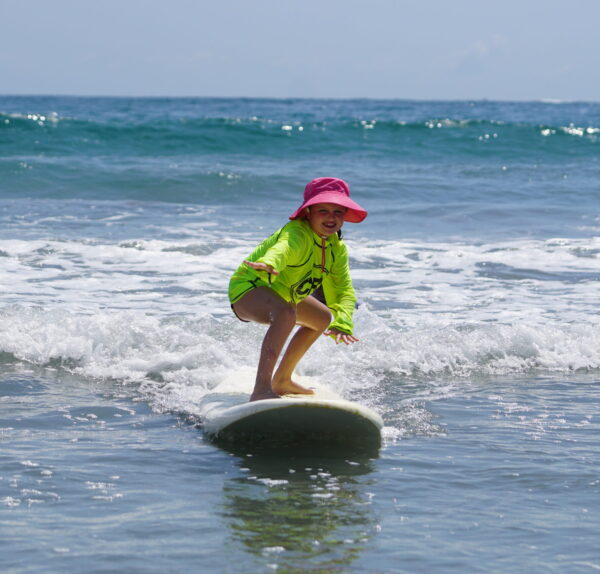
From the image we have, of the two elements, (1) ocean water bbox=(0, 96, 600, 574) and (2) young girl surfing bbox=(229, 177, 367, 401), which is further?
(2) young girl surfing bbox=(229, 177, 367, 401)

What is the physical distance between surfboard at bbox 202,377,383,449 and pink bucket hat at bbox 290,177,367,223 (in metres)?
0.97

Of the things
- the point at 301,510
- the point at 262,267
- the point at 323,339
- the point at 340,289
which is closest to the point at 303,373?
the point at 323,339

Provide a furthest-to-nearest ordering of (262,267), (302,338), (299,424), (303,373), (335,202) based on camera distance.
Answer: (303,373)
(302,338)
(335,202)
(299,424)
(262,267)

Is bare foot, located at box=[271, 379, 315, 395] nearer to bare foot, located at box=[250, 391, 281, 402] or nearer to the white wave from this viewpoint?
bare foot, located at box=[250, 391, 281, 402]

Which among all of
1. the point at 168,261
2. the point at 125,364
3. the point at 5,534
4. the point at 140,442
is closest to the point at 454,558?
the point at 5,534

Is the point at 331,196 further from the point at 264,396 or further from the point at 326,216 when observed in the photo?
the point at 264,396

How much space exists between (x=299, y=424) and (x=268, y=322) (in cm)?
56

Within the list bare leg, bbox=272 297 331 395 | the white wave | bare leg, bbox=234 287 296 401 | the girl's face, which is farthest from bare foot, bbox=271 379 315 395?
the girl's face

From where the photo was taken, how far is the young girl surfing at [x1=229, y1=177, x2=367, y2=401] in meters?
4.95

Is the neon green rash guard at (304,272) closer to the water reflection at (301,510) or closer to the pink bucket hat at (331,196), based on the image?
the pink bucket hat at (331,196)

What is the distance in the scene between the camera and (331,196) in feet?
16.4

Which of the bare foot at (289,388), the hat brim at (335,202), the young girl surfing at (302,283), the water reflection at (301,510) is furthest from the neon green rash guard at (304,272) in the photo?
the water reflection at (301,510)

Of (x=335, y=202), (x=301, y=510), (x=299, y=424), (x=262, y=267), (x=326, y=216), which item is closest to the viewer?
(x=301, y=510)

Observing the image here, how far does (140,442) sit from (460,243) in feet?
25.1
